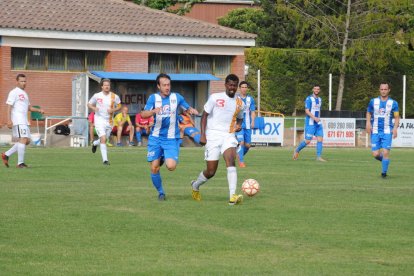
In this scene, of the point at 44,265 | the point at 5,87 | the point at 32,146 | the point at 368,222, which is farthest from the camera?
the point at 5,87

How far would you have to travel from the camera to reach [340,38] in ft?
175


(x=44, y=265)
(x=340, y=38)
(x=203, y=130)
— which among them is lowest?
(x=44, y=265)

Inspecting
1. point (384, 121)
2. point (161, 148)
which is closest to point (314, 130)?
point (384, 121)

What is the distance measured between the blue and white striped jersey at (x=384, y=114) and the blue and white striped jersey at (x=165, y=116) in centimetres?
698

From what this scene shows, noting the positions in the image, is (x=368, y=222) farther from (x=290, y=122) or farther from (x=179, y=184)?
(x=290, y=122)

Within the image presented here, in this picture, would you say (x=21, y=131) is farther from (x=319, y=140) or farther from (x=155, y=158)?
(x=319, y=140)

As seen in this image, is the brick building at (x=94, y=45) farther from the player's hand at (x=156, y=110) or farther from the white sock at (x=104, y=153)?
the player's hand at (x=156, y=110)

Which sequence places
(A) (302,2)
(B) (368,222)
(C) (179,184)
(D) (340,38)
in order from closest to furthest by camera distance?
(B) (368,222)
(C) (179,184)
(D) (340,38)
(A) (302,2)

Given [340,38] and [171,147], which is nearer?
[171,147]

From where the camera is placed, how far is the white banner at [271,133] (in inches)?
1527

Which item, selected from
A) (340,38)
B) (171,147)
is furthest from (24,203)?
(340,38)

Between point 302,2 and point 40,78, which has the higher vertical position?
point 302,2

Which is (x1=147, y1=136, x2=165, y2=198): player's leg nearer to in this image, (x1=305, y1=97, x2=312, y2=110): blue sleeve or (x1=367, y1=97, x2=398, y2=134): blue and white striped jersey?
(x1=367, y1=97, x2=398, y2=134): blue and white striped jersey

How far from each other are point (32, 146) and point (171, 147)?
21234 mm
